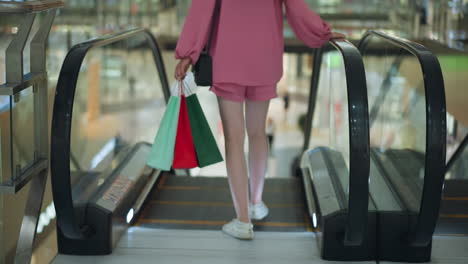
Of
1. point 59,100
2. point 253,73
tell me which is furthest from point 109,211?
point 253,73

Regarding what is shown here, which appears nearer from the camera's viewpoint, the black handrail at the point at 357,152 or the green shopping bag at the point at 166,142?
the black handrail at the point at 357,152

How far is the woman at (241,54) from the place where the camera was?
11.8 ft

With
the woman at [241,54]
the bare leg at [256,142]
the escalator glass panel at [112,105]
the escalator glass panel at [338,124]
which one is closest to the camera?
the woman at [241,54]

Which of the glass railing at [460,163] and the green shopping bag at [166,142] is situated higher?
the green shopping bag at [166,142]

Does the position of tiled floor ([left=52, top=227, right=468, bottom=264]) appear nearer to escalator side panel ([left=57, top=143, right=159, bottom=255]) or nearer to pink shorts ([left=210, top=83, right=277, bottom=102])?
escalator side panel ([left=57, top=143, right=159, bottom=255])

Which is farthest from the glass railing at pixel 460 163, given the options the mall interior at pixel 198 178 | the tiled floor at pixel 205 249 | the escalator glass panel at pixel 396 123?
the tiled floor at pixel 205 249

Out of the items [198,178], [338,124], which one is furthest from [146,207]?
[338,124]

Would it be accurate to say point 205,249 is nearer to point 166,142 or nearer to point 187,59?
point 166,142

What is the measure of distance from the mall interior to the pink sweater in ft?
1.05

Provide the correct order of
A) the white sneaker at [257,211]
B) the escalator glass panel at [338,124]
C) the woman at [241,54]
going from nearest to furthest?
the woman at [241,54] < the escalator glass panel at [338,124] < the white sneaker at [257,211]

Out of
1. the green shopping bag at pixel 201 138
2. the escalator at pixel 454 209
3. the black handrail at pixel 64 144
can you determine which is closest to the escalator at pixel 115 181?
the black handrail at pixel 64 144

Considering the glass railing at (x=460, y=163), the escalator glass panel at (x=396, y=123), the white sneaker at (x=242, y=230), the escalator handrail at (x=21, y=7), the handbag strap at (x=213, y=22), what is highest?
the escalator handrail at (x=21, y=7)

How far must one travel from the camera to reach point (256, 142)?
401 cm

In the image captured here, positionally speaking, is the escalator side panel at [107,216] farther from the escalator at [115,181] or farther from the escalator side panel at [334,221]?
the escalator side panel at [334,221]
